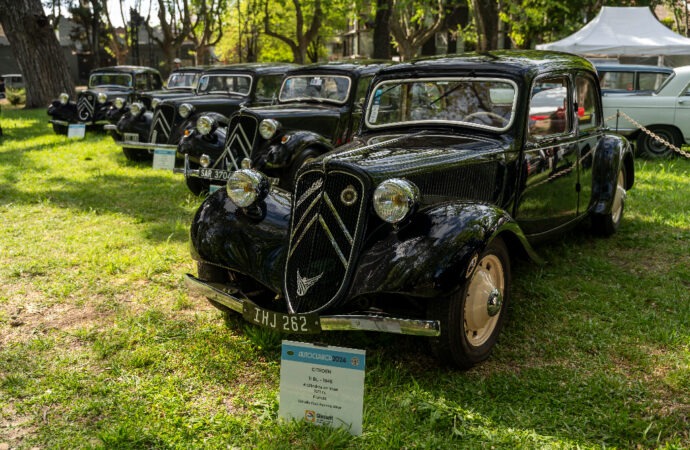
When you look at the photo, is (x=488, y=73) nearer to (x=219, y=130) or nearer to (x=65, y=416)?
(x=65, y=416)

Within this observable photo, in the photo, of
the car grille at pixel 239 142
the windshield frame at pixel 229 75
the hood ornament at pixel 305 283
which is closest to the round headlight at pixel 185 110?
the windshield frame at pixel 229 75

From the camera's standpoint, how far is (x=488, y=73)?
4.45 m

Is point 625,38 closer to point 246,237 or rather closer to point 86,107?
point 86,107

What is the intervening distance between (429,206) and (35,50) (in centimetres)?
1678

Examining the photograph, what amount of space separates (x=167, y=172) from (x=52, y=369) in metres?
6.17

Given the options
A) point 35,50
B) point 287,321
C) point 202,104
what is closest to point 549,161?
point 287,321

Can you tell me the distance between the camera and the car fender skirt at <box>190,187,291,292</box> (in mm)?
3635

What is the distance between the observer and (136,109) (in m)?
10.4

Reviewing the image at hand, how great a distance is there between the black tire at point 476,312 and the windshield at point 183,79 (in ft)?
32.9

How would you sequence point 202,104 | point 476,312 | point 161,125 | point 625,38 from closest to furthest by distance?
1. point 476,312
2. point 161,125
3. point 202,104
4. point 625,38

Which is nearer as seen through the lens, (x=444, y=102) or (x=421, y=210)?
(x=421, y=210)

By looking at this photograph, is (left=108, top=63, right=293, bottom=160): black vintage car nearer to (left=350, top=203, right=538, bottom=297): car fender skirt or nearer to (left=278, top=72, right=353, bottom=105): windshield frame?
(left=278, top=72, right=353, bottom=105): windshield frame

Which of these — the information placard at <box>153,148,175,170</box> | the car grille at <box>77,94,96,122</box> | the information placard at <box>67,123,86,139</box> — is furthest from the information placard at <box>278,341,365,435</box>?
the car grille at <box>77,94,96,122</box>

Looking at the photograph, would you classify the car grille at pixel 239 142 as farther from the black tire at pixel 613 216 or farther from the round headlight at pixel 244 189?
the black tire at pixel 613 216
